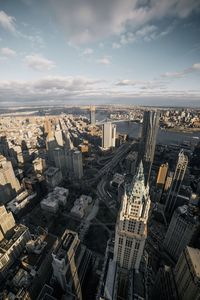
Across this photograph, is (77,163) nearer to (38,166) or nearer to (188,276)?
(38,166)

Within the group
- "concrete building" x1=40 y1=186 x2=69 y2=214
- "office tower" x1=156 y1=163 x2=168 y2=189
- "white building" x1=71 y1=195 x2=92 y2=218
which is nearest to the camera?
"white building" x1=71 y1=195 x2=92 y2=218

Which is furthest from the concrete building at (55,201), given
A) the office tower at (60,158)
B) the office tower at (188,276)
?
the office tower at (188,276)

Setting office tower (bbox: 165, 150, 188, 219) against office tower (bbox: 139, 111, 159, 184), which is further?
office tower (bbox: 139, 111, 159, 184)

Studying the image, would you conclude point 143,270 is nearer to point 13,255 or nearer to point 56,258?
point 56,258

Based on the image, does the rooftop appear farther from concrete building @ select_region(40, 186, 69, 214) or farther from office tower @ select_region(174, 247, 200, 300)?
concrete building @ select_region(40, 186, 69, 214)

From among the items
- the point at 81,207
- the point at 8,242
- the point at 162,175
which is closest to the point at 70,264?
the point at 8,242

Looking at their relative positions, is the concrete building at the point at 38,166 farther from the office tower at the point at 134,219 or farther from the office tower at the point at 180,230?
the office tower at the point at 180,230

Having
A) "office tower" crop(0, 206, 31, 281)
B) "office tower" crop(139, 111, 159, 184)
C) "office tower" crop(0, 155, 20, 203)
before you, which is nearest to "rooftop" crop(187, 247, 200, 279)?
"office tower" crop(139, 111, 159, 184)

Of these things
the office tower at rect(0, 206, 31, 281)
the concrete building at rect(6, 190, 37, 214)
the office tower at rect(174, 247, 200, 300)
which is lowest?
the concrete building at rect(6, 190, 37, 214)
